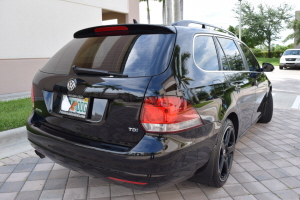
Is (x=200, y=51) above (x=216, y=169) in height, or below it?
above

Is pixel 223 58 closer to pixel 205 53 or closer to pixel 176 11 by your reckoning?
pixel 205 53

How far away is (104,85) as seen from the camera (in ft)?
7.27

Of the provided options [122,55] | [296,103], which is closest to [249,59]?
[122,55]

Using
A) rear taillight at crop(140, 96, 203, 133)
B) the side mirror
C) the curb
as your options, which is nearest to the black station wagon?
rear taillight at crop(140, 96, 203, 133)

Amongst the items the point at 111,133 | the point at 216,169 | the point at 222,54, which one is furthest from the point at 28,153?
the point at 222,54

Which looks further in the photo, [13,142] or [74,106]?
[13,142]

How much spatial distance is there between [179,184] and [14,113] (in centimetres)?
396

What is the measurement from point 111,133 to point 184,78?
73 cm

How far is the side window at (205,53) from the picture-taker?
8.60 ft

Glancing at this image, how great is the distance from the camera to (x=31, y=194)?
2867 mm

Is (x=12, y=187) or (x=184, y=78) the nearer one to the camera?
(x=184, y=78)

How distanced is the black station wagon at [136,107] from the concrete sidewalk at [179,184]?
27 cm

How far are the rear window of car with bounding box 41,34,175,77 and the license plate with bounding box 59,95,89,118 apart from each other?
301 mm

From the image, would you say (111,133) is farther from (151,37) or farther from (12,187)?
(12,187)
